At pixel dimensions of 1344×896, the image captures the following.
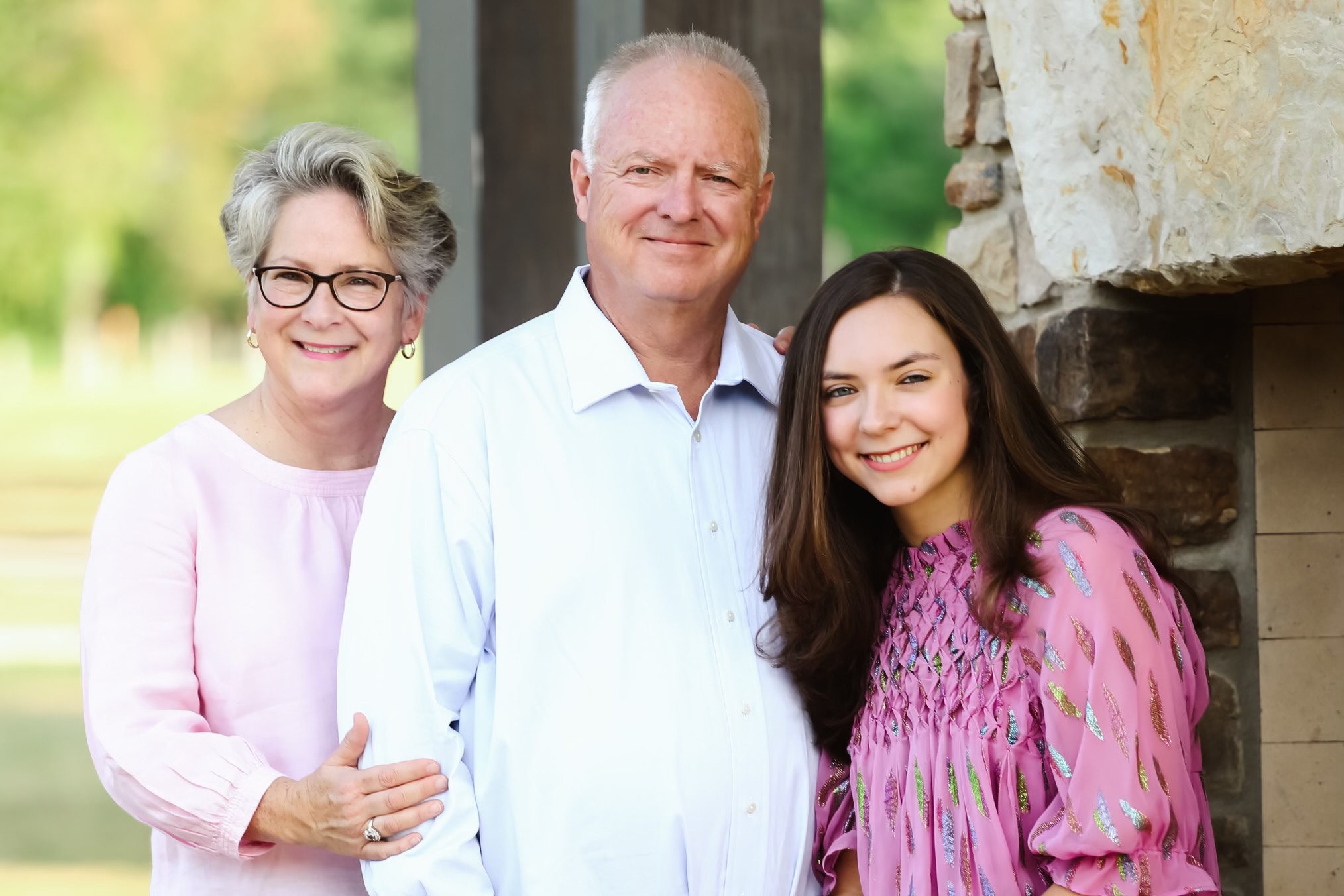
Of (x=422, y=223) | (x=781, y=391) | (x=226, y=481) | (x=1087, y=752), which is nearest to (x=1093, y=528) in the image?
(x=1087, y=752)

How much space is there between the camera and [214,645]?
193 centimetres

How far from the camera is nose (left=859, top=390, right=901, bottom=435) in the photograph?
5.99 ft

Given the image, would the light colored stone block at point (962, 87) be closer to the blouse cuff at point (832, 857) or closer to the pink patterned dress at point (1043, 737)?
the pink patterned dress at point (1043, 737)

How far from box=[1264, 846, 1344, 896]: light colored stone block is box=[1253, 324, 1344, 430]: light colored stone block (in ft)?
2.16

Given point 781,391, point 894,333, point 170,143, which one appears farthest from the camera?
point 170,143

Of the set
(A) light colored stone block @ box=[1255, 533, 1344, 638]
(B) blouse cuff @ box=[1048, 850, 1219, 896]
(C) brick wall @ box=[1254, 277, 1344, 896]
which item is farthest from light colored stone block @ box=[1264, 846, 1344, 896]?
(B) blouse cuff @ box=[1048, 850, 1219, 896]

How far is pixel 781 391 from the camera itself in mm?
1996

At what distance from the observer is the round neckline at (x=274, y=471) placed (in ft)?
6.67

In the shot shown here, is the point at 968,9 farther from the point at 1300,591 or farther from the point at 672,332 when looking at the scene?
the point at 1300,591

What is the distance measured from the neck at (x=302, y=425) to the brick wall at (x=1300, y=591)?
54.5 inches

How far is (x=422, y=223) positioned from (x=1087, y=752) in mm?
1206

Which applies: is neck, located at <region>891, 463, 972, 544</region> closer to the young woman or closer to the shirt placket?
the young woman

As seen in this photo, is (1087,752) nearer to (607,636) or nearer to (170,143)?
(607,636)

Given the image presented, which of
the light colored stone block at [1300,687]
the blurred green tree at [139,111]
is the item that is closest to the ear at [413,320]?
the light colored stone block at [1300,687]
